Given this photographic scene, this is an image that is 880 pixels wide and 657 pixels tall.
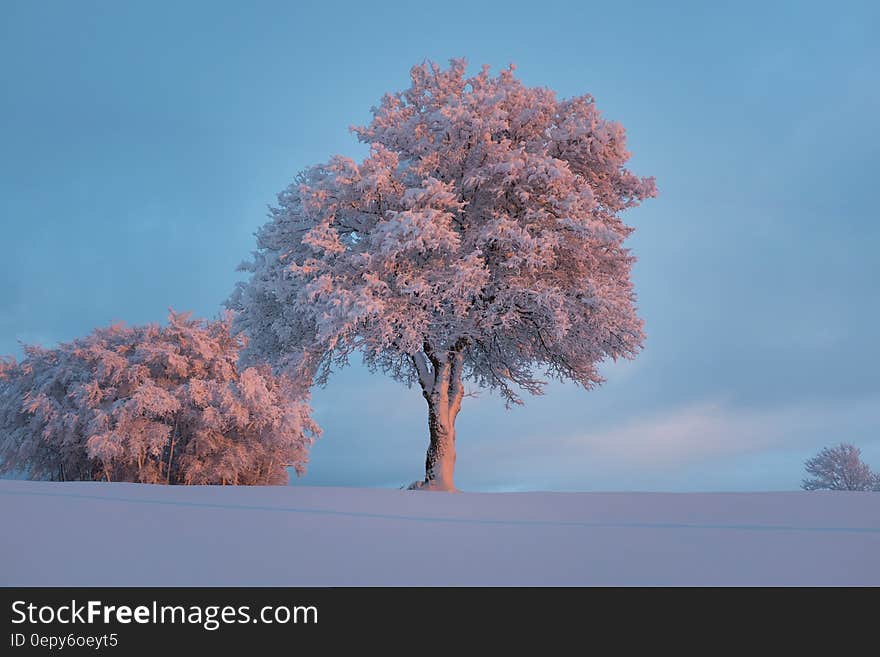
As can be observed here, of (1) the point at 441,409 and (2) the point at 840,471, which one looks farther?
(2) the point at 840,471

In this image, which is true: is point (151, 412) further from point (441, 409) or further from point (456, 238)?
point (456, 238)

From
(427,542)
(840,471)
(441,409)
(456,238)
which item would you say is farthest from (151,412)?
(840,471)

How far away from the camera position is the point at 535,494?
14.9 m

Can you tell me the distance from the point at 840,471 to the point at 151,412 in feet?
155

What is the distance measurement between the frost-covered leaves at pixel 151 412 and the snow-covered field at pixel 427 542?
20850 millimetres

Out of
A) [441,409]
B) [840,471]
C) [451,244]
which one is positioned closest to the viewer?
[451,244]

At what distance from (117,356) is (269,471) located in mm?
10673

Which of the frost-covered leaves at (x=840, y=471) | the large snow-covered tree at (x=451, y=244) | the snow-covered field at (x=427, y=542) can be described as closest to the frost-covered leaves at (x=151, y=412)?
the large snow-covered tree at (x=451, y=244)

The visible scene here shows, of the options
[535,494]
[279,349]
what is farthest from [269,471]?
[535,494]

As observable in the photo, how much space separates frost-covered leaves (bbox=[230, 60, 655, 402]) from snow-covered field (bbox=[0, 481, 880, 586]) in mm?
5741

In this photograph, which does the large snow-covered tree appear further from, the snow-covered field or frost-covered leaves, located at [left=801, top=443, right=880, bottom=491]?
frost-covered leaves, located at [left=801, top=443, right=880, bottom=491]

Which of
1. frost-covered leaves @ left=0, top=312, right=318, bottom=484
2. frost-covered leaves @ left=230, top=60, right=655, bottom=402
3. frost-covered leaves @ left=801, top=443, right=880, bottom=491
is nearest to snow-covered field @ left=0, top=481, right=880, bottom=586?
frost-covered leaves @ left=230, top=60, right=655, bottom=402

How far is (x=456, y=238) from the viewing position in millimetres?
16188
